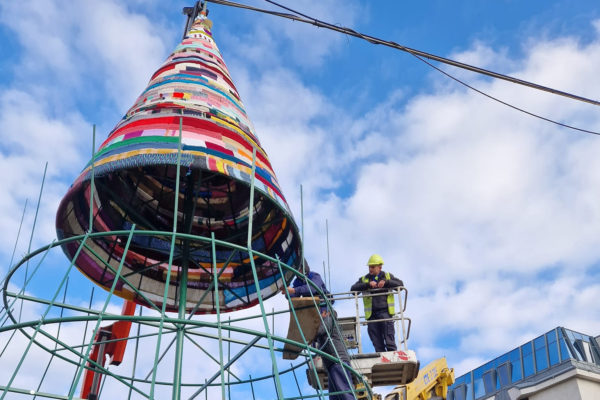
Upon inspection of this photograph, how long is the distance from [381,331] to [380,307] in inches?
18.2

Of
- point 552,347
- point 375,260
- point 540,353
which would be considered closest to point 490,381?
point 540,353

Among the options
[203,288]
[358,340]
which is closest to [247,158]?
[203,288]

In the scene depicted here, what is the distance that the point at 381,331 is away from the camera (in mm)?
12109

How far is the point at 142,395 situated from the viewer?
306 inches

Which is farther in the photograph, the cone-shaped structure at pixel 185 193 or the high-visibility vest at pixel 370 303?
the high-visibility vest at pixel 370 303

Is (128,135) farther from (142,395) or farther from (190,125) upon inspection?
(142,395)

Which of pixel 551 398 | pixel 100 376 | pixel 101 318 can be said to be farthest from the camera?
pixel 551 398

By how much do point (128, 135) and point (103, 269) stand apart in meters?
2.91

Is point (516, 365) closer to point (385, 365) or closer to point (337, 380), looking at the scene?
point (385, 365)

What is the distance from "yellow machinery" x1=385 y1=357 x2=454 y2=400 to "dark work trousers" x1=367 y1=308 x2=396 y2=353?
3.82 meters

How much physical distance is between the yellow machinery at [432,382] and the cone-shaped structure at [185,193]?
6.83 m

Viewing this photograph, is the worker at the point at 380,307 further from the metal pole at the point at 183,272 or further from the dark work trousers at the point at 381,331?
the metal pole at the point at 183,272

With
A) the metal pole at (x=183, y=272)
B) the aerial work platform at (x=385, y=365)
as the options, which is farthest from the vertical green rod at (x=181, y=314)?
the aerial work platform at (x=385, y=365)

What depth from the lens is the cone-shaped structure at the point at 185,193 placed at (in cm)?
803
